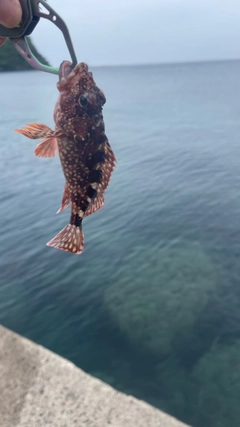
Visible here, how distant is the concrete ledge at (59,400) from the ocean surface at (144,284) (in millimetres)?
2827

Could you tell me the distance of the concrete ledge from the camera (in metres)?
6.35

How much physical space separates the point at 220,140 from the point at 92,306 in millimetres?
25036

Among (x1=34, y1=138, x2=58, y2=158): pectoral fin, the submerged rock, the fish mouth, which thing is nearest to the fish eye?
the fish mouth

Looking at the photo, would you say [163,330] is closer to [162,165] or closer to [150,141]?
[162,165]

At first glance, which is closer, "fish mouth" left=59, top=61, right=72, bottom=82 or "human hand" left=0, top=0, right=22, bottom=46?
"human hand" left=0, top=0, right=22, bottom=46

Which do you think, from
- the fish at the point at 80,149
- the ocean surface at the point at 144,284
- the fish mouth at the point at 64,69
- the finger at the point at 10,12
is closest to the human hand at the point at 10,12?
the finger at the point at 10,12

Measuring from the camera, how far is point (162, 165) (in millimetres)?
27719

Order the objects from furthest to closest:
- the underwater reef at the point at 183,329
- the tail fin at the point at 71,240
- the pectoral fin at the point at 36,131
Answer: the underwater reef at the point at 183,329
the tail fin at the point at 71,240
the pectoral fin at the point at 36,131

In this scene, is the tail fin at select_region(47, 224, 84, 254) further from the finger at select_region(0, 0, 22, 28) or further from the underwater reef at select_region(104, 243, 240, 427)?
the underwater reef at select_region(104, 243, 240, 427)

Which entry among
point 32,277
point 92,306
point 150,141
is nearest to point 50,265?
point 32,277

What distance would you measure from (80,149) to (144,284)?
10804 mm

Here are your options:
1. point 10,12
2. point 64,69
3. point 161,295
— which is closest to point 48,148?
point 64,69

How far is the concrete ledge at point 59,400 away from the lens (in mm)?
6352

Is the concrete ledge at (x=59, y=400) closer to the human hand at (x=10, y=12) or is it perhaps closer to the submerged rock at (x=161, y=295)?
the submerged rock at (x=161, y=295)
